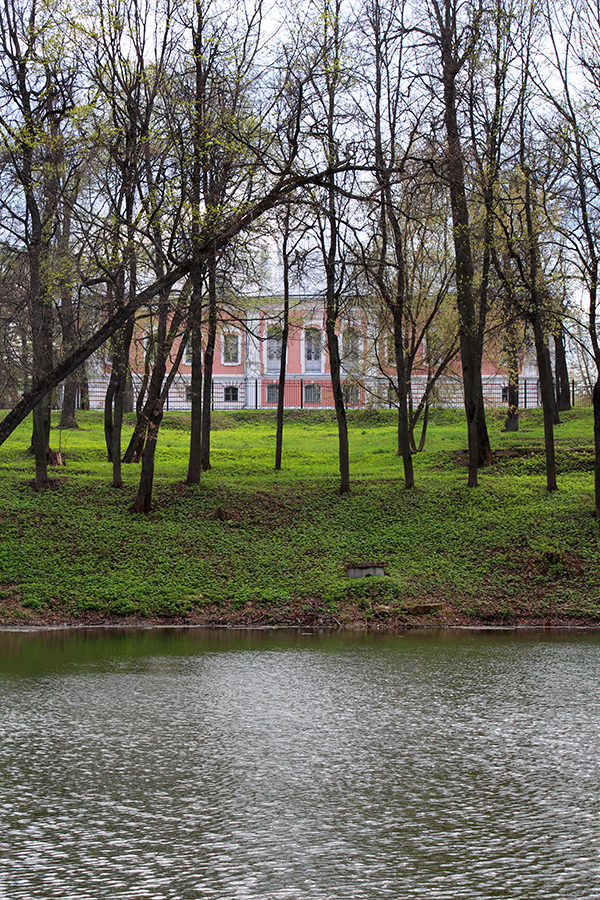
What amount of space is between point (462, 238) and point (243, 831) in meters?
18.8

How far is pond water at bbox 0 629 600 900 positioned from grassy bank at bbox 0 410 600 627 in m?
3.67

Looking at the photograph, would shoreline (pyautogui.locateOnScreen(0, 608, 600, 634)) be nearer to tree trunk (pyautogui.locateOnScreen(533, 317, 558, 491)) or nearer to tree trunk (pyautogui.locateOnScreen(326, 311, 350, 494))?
tree trunk (pyautogui.locateOnScreen(533, 317, 558, 491))

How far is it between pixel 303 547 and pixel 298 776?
11614mm

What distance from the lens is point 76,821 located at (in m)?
5.13

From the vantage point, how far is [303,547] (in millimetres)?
17703

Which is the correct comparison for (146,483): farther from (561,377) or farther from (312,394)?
(312,394)

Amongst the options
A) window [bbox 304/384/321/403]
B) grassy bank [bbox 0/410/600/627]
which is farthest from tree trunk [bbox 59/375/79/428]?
window [bbox 304/384/321/403]

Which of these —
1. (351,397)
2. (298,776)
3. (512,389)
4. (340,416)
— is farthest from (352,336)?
(298,776)

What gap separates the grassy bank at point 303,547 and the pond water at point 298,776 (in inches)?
144

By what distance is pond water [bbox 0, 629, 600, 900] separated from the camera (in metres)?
4.39

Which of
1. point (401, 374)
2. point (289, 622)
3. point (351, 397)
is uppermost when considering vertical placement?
point (351, 397)

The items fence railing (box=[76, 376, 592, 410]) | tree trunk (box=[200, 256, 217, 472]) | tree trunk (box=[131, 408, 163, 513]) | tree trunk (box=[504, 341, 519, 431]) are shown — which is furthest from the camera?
fence railing (box=[76, 376, 592, 410])

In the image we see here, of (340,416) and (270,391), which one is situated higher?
(270,391)

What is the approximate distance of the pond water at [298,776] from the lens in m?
4.39
